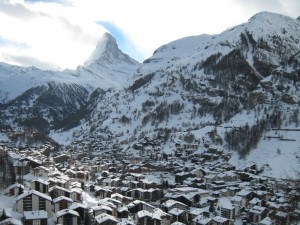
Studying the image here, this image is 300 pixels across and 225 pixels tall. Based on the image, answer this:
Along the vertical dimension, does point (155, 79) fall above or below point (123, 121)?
above

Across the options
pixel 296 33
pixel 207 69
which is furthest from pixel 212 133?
pixel 296 33

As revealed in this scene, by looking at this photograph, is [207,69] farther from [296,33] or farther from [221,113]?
[296,33]

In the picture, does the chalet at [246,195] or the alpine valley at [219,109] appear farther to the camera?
the alpine valley at [219,109]

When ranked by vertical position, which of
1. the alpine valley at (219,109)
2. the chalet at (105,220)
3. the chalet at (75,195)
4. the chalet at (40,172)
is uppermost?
the alpine valley at (219,109)

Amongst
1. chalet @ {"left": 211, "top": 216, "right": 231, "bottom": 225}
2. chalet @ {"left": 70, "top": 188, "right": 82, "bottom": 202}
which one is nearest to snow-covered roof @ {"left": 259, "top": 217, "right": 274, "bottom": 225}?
chalet @ {"left": 211, "top": 216, "right": 231, "bottom": 225}

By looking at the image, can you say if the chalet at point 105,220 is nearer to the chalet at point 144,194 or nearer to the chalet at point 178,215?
the chalet at point 178,215

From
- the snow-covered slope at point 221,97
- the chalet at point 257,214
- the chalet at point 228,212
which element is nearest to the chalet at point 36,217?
the chalet at point 228,212

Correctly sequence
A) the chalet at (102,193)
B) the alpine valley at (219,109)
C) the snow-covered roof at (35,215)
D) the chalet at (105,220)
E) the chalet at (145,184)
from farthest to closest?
the alpine valley at (219,109), the chalet at (145,184), the chalet at (102,193), the chalet at (105,220), the snow-covered roof at (35,215)

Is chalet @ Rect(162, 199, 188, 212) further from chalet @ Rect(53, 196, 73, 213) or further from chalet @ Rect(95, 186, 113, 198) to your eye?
chalet @ Rect(53, 196, 73, 213)
